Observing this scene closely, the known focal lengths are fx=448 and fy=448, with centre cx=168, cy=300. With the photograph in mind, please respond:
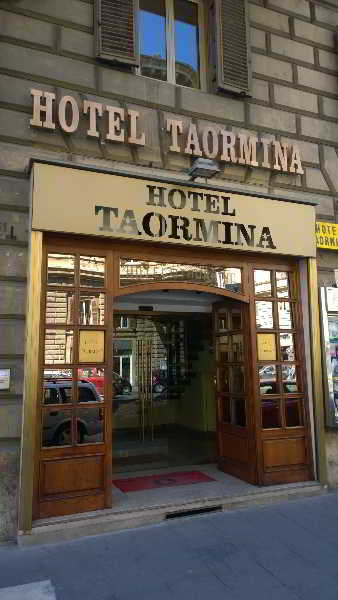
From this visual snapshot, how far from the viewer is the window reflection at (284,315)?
6.22 metres

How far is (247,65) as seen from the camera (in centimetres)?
629

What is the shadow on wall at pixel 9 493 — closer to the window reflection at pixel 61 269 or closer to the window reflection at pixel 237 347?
the window reflection at pixel 61 269

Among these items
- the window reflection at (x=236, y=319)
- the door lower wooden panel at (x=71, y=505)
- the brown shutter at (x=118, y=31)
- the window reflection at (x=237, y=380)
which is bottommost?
the door lower wooden panel at (x=71, y=505)

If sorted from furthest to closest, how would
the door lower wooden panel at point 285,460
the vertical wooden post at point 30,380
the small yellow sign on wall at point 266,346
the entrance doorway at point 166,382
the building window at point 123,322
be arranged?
the building window at point 123,322, the entrance doorway at point 166,382, the small yellow sign on wall at point 266,346, the door lower wooden panel at point 285,460, the vertical wooden post at point 30,380

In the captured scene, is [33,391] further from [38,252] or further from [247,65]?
[247,65]

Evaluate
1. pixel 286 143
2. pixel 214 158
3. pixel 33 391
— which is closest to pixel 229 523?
pixel 33 391

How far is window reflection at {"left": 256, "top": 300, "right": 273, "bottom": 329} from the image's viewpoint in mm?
6059

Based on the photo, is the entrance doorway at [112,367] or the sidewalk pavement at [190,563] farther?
the entrance doorway at [112,367]

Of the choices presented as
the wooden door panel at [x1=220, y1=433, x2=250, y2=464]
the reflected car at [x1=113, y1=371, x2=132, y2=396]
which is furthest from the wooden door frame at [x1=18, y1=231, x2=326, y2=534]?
the reflected car at [x1=113, y1=371, x2=132, y2=396]

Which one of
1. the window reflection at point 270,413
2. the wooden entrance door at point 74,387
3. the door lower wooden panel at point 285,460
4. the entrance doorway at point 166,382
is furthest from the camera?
the entrance doorway at point 166,382

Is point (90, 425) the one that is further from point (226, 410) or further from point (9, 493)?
point (226, 410)

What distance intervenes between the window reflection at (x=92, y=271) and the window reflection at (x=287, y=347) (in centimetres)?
266

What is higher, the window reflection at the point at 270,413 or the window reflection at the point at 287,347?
the window reflection at the point at 287,347

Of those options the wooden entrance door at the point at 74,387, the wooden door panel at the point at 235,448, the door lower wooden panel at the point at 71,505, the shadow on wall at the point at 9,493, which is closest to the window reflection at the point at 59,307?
the wooden entrance door at the point at 74,387
